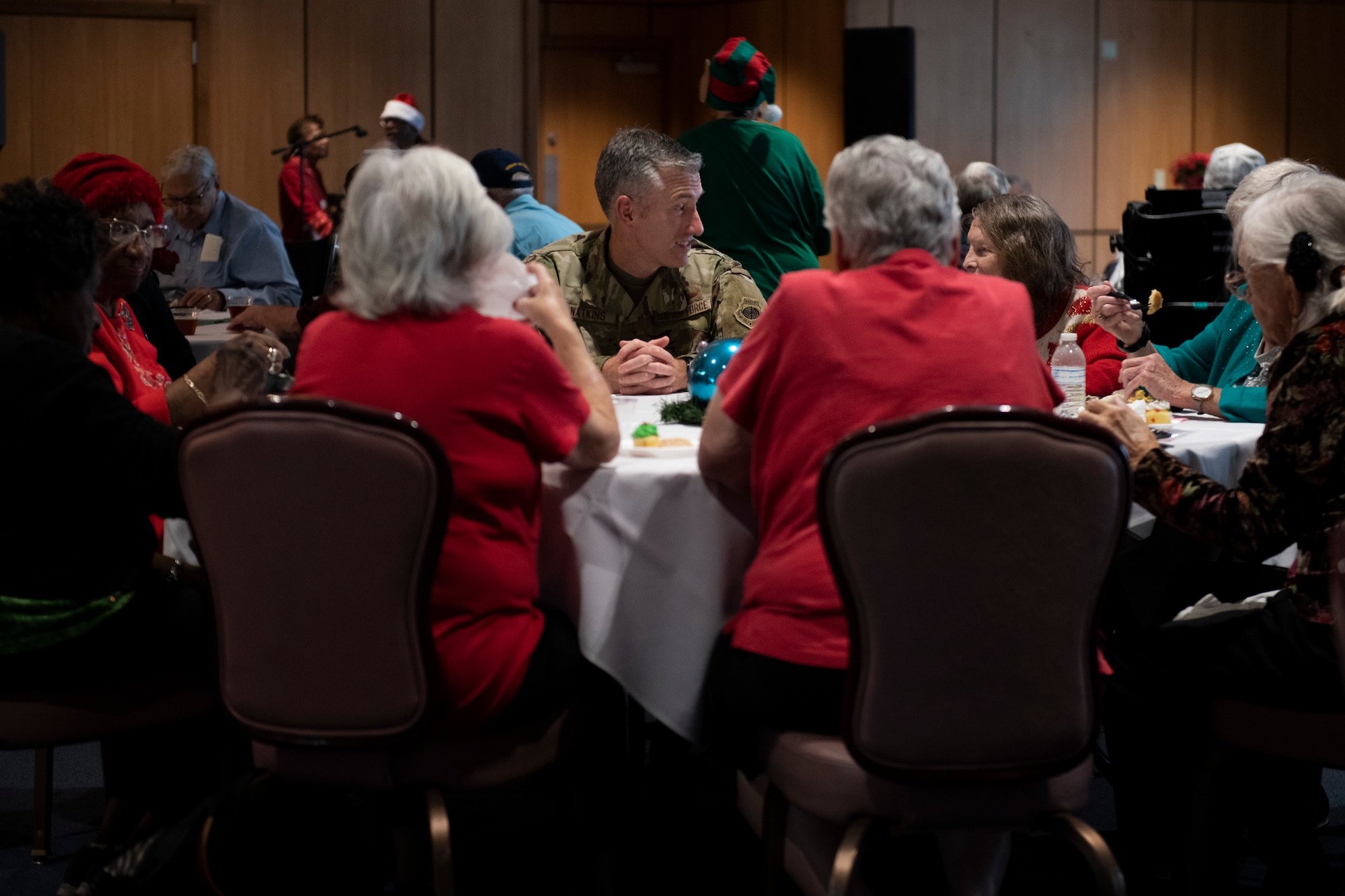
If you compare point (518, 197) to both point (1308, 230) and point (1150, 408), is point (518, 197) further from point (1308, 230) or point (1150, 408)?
point (1308, 230)

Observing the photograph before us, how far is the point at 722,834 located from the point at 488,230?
1361 mm

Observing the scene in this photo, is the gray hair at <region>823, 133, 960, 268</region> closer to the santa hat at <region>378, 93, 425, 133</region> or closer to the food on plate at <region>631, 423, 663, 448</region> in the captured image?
the food on plate at <region>631, 423, 663, 448</region>

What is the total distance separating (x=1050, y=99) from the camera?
953 cm

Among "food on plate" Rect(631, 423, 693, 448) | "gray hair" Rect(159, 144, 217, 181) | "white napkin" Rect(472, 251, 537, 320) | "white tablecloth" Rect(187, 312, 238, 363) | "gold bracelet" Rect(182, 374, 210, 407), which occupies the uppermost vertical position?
"gray hair" Rect(159, 144, 217, 181)

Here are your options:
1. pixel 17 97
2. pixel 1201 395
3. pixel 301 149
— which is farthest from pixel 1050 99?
pixel 1201 395

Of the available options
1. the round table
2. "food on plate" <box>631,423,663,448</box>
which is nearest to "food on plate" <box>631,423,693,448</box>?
"food on plate" <box>631,423,663,448</box>

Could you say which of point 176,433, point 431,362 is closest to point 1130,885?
point 431,362

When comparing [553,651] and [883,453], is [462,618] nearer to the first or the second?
[553,651]

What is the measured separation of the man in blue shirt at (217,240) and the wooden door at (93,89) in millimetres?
2159

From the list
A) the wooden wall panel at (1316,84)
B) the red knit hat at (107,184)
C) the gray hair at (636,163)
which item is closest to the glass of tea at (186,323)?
the red knit hat at (107,184)

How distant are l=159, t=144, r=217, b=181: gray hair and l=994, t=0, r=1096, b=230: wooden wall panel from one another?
5619 mm

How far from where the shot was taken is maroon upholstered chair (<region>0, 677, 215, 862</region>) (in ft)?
6.60

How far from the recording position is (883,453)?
1569 mm

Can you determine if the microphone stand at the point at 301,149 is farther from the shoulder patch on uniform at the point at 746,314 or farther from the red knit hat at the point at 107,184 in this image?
the shoulder patch on uniform at the point at 746,314
